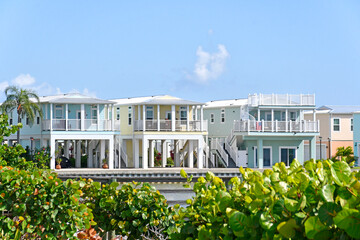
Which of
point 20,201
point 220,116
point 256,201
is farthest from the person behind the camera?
point 220,116

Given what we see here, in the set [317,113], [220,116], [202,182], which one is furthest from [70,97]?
[202,182]

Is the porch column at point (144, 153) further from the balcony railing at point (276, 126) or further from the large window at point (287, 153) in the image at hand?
the large window at point (287, 153)

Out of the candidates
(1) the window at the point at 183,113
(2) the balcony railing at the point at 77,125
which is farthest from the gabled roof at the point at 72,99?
(1) the window at the point at 183,113

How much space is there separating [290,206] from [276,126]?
47221mm

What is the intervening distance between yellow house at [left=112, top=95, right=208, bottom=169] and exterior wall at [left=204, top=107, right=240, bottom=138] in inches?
110

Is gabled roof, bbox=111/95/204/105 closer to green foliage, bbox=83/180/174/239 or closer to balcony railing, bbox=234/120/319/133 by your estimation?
balcony railing, bbox=234/120/319/133

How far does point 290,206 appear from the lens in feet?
15.2

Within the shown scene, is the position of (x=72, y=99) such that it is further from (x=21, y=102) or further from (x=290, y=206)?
(x=290, y=206)

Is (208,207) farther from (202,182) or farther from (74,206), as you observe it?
(74,206)

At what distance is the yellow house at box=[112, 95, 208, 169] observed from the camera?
4950 centimetres

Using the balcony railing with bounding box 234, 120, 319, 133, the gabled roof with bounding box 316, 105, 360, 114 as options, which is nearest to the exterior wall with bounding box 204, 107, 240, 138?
the balcony railing with bounding box 234, 120, 319, 133

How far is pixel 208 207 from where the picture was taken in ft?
20.3

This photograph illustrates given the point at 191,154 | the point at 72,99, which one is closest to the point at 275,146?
the point at 191,154

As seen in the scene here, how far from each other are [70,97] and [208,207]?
4519cm
